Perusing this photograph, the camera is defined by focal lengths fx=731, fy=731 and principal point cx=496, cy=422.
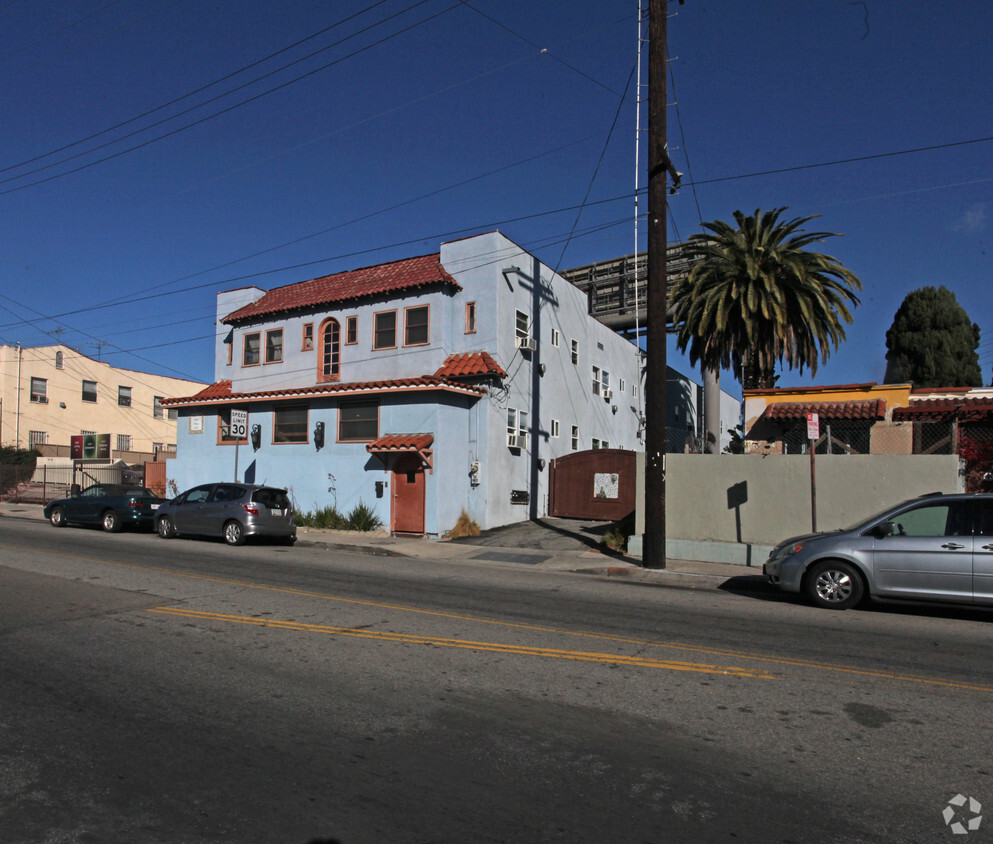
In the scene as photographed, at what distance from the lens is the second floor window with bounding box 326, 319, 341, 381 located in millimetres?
24859

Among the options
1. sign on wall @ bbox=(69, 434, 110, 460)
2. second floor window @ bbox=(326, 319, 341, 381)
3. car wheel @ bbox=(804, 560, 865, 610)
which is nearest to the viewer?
car wheel @ bbox=(804, 560, 865, 610)

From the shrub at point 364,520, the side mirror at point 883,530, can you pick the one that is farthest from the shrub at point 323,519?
the side mirror at point 883,530

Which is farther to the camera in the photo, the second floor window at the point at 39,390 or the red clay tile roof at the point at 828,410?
the second floor window at the point at 39,390

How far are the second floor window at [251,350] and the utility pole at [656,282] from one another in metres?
17.4

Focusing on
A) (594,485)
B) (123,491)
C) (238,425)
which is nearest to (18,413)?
(123,491)

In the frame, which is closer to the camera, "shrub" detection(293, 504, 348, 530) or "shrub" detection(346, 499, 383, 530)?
"shrub" detection(346, 499, 383, 530)

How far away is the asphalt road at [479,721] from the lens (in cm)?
386

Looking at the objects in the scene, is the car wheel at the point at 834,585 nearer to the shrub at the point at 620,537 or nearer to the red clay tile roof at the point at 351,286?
the shrub at the point at 620,537

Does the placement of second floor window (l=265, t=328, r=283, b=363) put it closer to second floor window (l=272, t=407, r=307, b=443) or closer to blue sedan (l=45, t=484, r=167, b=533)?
second floor window (l=272, t=407, r=307, b=443)

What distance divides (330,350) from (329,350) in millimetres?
52

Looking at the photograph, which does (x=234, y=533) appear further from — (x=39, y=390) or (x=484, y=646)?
(x=39, y=390)

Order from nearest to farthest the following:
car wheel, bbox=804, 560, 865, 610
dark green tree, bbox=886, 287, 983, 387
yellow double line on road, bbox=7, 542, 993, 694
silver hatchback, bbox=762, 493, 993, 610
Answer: yellow double line on road, bbox=7, 542, 993, 694 < silver hatchback, bbox=762, 493, 993, 610 < car wheel, bbox=804, 560, 865, 610 < dark green tree, bbox=886, 287, 983, 387

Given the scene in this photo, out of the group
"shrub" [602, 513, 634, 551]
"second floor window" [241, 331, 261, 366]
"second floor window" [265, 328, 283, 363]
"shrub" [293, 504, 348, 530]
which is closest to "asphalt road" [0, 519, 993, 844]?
"shrub" [602, 513, 634, 551]

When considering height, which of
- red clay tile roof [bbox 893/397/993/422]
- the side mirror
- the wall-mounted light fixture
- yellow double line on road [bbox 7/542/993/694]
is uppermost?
the wall-mounted light fixture
